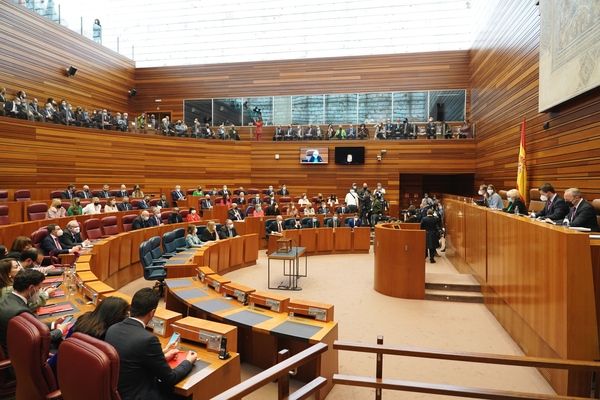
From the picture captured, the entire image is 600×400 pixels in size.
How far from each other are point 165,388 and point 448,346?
3337mm

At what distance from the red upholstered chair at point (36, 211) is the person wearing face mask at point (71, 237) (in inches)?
72.7

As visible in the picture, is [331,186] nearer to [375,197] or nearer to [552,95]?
[375,197]

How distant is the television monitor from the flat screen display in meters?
0.46

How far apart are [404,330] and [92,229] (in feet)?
19.2

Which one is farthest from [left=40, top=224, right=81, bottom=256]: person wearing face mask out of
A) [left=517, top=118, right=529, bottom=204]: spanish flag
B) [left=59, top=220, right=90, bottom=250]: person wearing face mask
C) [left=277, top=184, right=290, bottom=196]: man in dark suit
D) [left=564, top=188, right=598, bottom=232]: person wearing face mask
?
[left=277, top=184, right=290, bottom=196]: man in dark suit

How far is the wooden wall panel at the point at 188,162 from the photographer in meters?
11.0

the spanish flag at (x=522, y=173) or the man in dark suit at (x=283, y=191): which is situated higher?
the spanish flag at (x=522, y=173)

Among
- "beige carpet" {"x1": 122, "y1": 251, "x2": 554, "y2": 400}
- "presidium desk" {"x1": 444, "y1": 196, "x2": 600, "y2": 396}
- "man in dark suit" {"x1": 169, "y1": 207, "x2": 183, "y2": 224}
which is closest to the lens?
"presidium desk" {"x1": 444, "y1": 196, "x2": 600, "y2": 396}

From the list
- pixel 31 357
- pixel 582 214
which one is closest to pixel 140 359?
pixel 31 357

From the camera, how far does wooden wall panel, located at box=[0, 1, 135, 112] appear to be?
12602 millimetres

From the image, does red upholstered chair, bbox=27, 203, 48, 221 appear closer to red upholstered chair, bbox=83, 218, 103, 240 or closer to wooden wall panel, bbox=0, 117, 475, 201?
red upholstered chair, bbox=83, 218, 103, 240

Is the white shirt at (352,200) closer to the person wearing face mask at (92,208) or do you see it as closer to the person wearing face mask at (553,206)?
the person wearing face mask at (92,208)

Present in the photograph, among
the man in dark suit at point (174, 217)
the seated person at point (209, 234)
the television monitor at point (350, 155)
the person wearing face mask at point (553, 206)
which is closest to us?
the person wearing face mask at point (553, 206)

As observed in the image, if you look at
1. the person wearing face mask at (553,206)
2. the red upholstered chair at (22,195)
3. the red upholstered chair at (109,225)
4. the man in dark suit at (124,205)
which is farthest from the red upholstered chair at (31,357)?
the red upholstered chair at (22,195)
